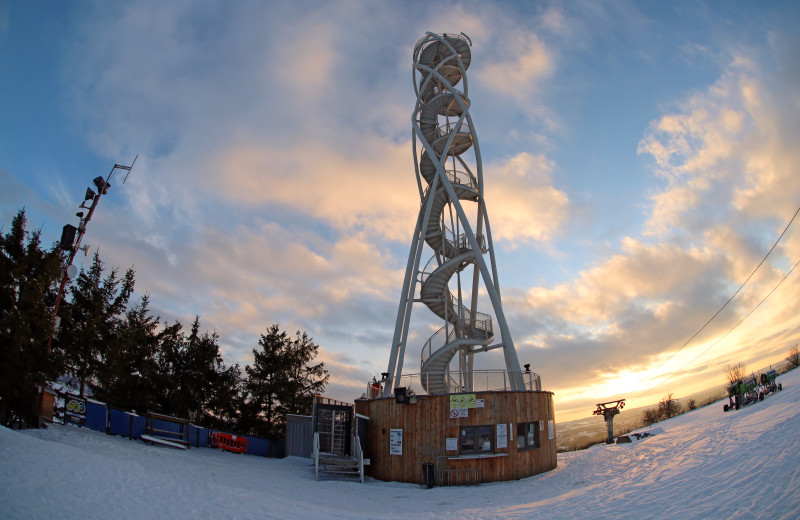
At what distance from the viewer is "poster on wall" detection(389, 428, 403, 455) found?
665 inches

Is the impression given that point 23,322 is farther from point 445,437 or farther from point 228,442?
point 445,437

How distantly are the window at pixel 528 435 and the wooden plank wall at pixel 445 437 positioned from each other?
19cm

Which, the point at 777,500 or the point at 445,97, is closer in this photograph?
the point at 777,500

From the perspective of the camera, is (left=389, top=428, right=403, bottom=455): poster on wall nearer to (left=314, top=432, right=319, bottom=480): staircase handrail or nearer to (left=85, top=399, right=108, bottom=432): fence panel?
(left=314, top=432, right=319, bottom=480): staircase handrail

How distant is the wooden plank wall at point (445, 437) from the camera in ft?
52.3

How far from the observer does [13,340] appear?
1422 centimetres

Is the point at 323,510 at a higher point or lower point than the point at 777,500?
lower

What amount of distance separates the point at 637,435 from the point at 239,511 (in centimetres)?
1912

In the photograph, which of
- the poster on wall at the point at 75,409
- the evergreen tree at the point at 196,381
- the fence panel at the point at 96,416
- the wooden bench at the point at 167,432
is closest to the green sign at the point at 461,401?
the wooden bench at the point at 167,432

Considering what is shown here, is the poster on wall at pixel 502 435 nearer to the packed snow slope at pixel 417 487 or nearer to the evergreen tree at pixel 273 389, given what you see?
the packed snow slope at pixel 417 487

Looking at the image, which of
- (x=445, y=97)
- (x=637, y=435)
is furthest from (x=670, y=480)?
(x=445, y=97)

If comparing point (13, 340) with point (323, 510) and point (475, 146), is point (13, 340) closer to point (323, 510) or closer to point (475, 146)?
point (323, 510)

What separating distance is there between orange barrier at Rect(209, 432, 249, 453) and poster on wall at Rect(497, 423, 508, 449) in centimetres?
1302

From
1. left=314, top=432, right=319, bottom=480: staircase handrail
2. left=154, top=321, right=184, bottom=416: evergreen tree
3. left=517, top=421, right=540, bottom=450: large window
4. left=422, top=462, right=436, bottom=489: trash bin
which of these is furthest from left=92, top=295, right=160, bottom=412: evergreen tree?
left=517, top=421, right=540, bottom=450: large window
